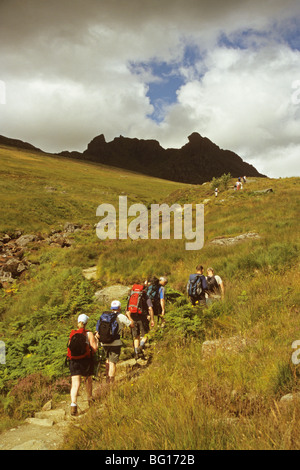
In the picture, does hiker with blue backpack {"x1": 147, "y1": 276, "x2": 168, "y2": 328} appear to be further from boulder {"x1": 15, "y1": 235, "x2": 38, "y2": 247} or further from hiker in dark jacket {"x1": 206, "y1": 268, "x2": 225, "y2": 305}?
boulder {"x1": 15, "y1": 235, "x2": 38, "y2": 247}

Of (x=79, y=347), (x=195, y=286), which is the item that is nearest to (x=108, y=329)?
(x=79, y=347)

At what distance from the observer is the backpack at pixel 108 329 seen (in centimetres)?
626

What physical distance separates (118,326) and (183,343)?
1.62 metres

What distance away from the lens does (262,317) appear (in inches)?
256

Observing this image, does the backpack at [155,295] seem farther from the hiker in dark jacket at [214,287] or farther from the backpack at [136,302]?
the hiker in dark jacket at [214,287]

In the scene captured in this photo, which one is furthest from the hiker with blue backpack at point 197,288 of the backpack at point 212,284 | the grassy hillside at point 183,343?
the grassy hillside at point 183,343

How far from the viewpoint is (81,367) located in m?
5.78

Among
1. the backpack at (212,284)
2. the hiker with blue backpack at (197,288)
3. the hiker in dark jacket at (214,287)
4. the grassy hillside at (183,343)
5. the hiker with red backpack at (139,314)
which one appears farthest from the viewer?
the backpack at (212,284)

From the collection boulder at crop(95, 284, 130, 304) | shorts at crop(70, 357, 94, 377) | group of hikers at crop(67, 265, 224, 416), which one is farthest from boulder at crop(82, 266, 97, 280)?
shorts at crop(70, 357, 94, 377)

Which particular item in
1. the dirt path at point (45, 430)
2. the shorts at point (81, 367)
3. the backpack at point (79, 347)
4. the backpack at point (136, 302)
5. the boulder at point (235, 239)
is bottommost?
the dirt path at point (45, 430)

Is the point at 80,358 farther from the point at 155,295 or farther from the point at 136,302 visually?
the point at 155,295

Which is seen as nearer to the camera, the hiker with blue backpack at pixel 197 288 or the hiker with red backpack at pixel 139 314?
the hiker with red backpack at pixel 139 314

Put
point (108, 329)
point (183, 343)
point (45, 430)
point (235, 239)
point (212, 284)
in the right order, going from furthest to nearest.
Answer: point (235, 239), point (212, 284), point (183, 343), point (108, 329), point (45, 430)
